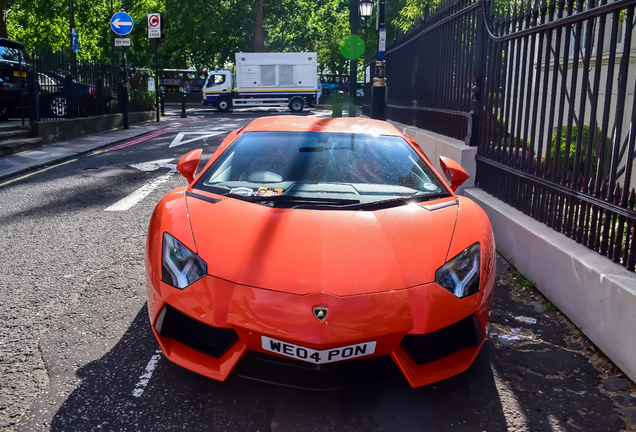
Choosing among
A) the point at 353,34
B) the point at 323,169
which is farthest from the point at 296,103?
the point at 323,169

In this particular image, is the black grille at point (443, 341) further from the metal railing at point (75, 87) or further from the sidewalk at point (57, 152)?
the metal railing at point (75, 87)

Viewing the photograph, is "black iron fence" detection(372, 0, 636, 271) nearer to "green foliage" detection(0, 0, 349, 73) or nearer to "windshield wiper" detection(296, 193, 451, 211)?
"windshield wiper" detection(296, 193, 451, 211)

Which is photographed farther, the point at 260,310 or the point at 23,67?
the point at 23,67

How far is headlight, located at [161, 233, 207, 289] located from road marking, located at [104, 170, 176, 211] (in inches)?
175

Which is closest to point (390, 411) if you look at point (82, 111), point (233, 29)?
point (82, 111)

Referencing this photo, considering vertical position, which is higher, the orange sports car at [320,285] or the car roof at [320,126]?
the car roof at [320,126]

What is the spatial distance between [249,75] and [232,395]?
3261cm

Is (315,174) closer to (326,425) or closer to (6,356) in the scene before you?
(326,425)

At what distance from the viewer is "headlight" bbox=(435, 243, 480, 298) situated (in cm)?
286

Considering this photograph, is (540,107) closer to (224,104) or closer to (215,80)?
(224,104)

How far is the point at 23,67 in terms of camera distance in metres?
14.3

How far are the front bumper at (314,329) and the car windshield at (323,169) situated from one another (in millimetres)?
894

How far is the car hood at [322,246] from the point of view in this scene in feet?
9.02

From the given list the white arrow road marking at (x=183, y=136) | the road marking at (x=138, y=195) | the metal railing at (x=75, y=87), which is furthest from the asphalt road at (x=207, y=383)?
the metal railing at (x=75, y=87)
